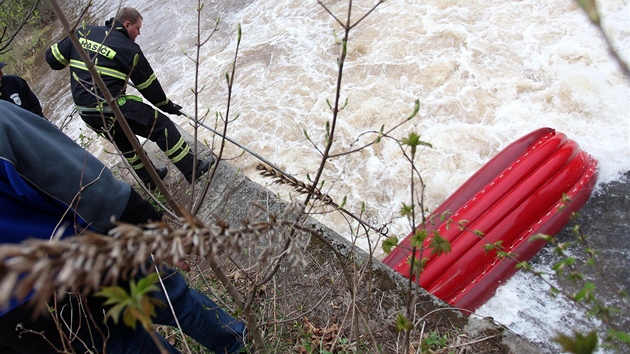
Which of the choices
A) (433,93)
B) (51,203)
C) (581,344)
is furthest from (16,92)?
(581,344)

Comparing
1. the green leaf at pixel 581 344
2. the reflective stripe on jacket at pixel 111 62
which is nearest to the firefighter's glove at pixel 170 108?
the reflective stripe on jacket at pixel 111 62

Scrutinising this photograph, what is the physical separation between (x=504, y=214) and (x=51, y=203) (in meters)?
2.79

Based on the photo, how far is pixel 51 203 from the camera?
1.89 metres

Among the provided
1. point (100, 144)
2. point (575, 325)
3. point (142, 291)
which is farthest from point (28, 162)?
point (100, 144)

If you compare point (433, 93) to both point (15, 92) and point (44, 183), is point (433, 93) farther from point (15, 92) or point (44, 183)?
point (44, 183)

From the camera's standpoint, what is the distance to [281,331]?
258 centimetres

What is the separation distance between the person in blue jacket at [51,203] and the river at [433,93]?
2.12 meters

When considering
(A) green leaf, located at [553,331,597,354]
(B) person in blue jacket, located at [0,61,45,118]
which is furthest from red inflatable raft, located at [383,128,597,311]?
(B) person in blue jacket, located at [0,61,45,118]

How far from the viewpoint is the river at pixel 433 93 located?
177 inches

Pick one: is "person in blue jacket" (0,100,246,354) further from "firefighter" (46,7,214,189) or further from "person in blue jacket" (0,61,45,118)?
"person in blue jacket" (0,61,45,118)

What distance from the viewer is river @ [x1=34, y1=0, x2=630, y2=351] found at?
4508 mm

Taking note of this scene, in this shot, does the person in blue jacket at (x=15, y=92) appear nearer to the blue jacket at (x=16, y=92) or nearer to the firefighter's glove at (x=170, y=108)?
the blue jacket at (x=16, y=92)

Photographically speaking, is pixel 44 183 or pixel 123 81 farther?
pixel 123 81

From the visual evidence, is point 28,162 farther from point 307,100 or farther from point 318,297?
point 307,100
